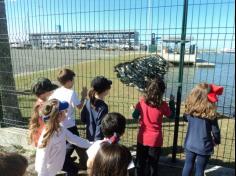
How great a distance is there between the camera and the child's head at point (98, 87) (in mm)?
3945

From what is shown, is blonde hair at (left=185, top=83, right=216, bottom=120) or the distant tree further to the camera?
the distant tree

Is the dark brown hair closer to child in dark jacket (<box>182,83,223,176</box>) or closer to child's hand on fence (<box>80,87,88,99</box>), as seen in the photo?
child's hand on fence (<box>80,87,88,99</box>)

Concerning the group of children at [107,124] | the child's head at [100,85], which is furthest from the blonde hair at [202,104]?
the child's head at [100,85]

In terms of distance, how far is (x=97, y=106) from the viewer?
403 centimetres

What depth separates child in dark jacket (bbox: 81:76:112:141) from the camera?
Result: 396cm

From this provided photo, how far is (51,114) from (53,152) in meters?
0.49

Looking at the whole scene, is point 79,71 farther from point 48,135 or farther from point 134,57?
point 48,135

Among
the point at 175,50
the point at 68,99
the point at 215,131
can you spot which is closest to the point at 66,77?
the point at 68,99

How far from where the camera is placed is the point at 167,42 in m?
4.31

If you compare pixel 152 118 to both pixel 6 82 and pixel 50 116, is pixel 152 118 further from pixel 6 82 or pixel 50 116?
pixel 6 82

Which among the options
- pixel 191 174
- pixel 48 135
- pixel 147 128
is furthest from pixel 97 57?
pixel 191 174

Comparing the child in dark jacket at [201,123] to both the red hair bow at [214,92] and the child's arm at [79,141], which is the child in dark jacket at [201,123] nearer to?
the red hair bow at [214,92]

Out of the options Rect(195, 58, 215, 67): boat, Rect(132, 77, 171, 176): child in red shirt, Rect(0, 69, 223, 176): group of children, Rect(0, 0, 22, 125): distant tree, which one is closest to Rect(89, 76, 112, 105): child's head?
Rect(0, 69, 223, 176): group of children

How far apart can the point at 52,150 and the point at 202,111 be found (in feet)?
5.59
